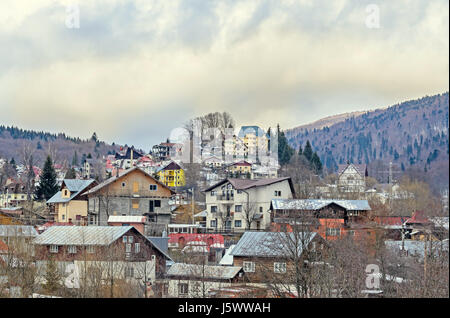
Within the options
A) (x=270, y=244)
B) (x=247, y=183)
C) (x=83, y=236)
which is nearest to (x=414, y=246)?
(x=270, y=244)

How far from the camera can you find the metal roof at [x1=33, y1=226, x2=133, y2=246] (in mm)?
23953

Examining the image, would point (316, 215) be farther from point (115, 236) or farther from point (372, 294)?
point (372, 294)

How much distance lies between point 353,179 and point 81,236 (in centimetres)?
2897

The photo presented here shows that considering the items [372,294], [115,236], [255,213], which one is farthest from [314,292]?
[255,213]

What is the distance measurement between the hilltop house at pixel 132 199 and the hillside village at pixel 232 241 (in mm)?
58

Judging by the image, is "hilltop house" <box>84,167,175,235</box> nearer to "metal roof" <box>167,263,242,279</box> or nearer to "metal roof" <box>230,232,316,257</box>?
"metal roof" <box>230,232,316,257</box>

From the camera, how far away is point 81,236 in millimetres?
24297

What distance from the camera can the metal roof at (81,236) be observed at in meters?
24.0

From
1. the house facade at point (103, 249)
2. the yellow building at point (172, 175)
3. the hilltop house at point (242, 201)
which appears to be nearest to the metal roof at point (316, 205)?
the hilltop house at point (242, 201)

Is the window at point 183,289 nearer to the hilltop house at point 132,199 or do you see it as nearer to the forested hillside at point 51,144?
the hilltop house at point 132,199

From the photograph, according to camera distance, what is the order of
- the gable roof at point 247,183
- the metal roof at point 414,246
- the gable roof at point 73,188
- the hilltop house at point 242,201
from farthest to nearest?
the gable roof at point 247,183 < the hilltop house at point 242,201 < the gable roof at point 73,188 < the metal roof at point 414,246

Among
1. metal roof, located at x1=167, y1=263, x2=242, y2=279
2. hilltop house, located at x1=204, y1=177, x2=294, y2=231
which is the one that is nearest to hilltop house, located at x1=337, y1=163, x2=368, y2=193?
hilltop house, located at x1=204, y1=177, x2=294, y2=231

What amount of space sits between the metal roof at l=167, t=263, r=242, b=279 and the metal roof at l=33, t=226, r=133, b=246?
9.45 ft
